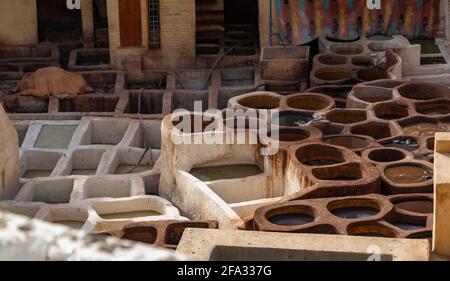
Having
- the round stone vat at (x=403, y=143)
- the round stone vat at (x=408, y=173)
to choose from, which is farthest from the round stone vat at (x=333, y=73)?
the round stone vat at (x=408, y=173)

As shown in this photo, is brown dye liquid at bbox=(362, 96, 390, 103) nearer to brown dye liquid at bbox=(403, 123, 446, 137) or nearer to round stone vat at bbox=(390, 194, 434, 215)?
brown dye liquid at bbox=(403, 123, 446, 137)

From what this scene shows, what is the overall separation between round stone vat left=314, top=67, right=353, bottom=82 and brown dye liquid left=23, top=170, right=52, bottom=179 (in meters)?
7.36

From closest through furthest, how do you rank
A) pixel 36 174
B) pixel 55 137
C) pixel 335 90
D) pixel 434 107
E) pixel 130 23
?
pixel 434 107 → pixel 36 174 → pixel 335 90 → pixel 55 137 → pixel 130 23

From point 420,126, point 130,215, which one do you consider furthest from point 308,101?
point 130,215

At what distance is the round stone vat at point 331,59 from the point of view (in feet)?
83.0

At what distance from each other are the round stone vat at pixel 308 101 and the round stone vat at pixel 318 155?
11.0 feet

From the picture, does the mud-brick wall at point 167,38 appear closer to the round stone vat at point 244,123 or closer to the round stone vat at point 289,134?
the round stone vat at point 244,123

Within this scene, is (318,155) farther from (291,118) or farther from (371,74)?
(371,74)

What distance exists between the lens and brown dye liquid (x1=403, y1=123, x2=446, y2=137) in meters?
19.8

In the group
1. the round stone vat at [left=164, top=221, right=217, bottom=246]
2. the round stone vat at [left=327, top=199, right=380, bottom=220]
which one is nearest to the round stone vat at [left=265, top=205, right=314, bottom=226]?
the round stone vat at [left=327, top=199, right=380, bottom=220]

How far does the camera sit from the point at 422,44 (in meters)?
27.1

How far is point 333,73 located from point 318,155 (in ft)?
19.7

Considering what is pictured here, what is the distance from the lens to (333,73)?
963 inches

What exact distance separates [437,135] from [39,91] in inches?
659
